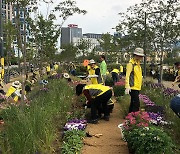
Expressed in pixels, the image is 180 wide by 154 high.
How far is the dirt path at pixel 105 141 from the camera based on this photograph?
5520mm

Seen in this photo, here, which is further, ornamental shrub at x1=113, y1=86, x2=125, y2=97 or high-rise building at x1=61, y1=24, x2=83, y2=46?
high-rise building at x1=61, y1=24, x2=83, y2=46

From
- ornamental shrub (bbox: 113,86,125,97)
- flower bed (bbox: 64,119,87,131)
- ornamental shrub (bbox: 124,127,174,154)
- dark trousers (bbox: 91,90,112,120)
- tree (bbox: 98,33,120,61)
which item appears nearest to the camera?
ornamental shrub (bbox: 124,127,174,154)

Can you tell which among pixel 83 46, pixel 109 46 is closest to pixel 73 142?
pixel 109 46

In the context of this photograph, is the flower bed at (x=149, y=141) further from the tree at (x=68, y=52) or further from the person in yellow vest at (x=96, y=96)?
the tree at (x=68, y=52)

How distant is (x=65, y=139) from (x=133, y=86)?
7.82 feet

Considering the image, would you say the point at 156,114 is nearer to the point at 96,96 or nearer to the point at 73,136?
the point at 96,96

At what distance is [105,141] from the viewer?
242 inches

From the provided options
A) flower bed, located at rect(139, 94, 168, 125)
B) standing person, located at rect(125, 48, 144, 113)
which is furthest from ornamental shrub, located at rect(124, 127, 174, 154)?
standing person, located at rect(125, 48, 144, 113)

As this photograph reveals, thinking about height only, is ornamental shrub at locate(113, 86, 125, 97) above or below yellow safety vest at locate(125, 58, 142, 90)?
below

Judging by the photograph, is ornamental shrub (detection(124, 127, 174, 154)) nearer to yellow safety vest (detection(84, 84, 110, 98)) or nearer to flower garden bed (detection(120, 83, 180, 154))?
flower garden bed (detection(120, 83, 180, 154))

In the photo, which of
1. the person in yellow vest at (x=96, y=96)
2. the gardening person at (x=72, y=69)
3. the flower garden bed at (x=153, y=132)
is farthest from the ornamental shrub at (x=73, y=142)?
the gardening person at (x=72, y=69)

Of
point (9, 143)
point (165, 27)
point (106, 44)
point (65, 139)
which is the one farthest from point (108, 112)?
point (106, 44)

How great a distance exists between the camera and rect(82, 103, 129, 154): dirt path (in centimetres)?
552

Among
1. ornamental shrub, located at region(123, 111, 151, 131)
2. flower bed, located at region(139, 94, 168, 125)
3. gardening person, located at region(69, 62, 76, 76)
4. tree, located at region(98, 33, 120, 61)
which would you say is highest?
tree, located at region(98, 33, 120, 61)
